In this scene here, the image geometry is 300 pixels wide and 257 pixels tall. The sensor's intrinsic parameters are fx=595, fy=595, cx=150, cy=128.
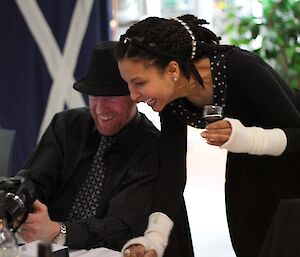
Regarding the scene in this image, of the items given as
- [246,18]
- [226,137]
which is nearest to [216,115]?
[226,137]

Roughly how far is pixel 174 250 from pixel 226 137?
567 mm

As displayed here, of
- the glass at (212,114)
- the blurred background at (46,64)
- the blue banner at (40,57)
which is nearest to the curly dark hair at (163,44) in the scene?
the glass at (212,114)

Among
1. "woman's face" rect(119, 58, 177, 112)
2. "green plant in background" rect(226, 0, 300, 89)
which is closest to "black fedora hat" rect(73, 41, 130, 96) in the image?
"woman's face" rect(119, 58, 177, 112)

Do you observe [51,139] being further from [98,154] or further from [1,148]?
[1,148]

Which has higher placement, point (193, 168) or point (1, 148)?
point (1, 148)

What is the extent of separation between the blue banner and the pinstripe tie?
2.00 metres

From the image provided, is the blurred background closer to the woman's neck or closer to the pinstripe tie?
the pinstripe tie

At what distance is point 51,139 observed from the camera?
2246 mm

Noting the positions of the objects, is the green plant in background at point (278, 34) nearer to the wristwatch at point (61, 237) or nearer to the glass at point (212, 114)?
the glass at point (212, 114)

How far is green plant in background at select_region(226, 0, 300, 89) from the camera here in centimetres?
512

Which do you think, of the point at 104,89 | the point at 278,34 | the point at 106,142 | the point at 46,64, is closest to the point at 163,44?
the point at 104,89

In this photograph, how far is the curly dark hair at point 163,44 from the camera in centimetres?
172

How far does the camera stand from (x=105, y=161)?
2162 mm

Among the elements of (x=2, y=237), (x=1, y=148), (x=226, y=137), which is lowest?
(x=1, y=148)
